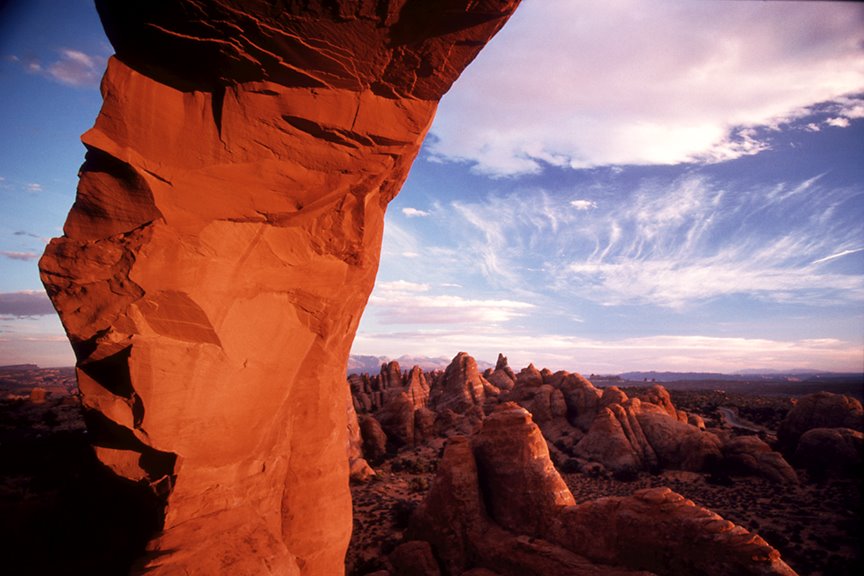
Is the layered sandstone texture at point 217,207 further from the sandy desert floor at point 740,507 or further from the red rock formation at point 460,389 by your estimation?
the red rock formation at point 460,389

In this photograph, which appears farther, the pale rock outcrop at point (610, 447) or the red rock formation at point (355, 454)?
the pale rock outcrop at point (610, 447)

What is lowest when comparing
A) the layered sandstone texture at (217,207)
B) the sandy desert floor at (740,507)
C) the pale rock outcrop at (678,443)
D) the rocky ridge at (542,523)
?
the sandy desert floor at (740,507)

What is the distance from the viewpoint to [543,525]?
37.8 ft

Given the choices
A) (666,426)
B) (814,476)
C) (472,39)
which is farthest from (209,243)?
(814,476)

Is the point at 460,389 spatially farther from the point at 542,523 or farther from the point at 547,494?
the point at 542,523

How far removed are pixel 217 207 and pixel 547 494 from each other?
38.5ft

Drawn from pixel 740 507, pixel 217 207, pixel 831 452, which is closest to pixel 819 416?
pixel 831 452

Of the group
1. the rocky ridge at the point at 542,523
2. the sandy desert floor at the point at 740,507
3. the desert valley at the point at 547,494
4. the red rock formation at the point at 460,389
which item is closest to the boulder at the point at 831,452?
the desert valley at the point at 547,494

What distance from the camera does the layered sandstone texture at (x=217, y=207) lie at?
434 centimetres

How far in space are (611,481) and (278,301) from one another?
27.9 m

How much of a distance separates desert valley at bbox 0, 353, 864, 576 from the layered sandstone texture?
1.05 m

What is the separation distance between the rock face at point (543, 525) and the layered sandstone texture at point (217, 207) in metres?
8.28

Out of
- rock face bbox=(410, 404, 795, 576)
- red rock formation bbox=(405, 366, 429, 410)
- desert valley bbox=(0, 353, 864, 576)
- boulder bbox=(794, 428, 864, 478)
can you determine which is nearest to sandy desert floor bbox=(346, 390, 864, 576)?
desert valley bbox=(0, 353, 864, 576)

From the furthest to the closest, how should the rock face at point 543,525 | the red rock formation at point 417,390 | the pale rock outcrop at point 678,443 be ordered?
the red rock formation at point 417,390
the pale rock outcrop at point 678,443
the rock face at point 543,525
